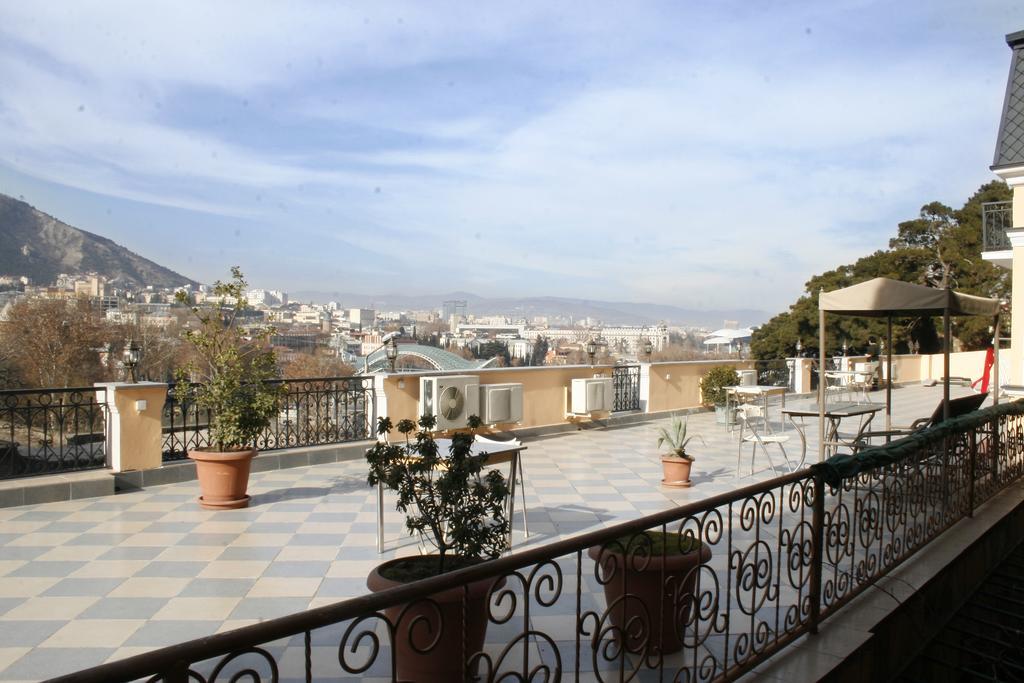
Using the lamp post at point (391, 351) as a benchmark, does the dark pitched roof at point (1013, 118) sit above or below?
above

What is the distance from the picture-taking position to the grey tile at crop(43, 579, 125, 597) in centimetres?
397

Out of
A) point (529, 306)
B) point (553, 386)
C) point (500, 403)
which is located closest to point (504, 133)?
point (553, 386)

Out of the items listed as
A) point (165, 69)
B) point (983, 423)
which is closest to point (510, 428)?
point (983, 423)

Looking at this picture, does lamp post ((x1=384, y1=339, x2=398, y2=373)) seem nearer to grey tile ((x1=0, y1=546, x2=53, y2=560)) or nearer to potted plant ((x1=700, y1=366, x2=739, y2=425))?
grey tile ((x1=0, y1=546, x2=53, y2=560))

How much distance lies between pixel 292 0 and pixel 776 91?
904 cm

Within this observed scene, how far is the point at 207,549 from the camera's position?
4.84 meters

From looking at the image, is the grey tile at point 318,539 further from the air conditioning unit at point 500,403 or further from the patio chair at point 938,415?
the patio chair at point 938,415

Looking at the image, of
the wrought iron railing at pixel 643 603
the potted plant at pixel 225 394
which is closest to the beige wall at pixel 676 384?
the wrought iron railing at pixel 643 603

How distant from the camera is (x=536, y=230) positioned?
37.8 m

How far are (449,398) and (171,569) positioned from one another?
4.85m

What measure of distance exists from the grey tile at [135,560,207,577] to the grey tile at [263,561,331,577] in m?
0.44

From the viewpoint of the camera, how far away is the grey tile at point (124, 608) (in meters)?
3.64

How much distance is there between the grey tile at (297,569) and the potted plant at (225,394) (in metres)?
1.72

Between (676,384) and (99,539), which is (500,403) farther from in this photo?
(99,539)
